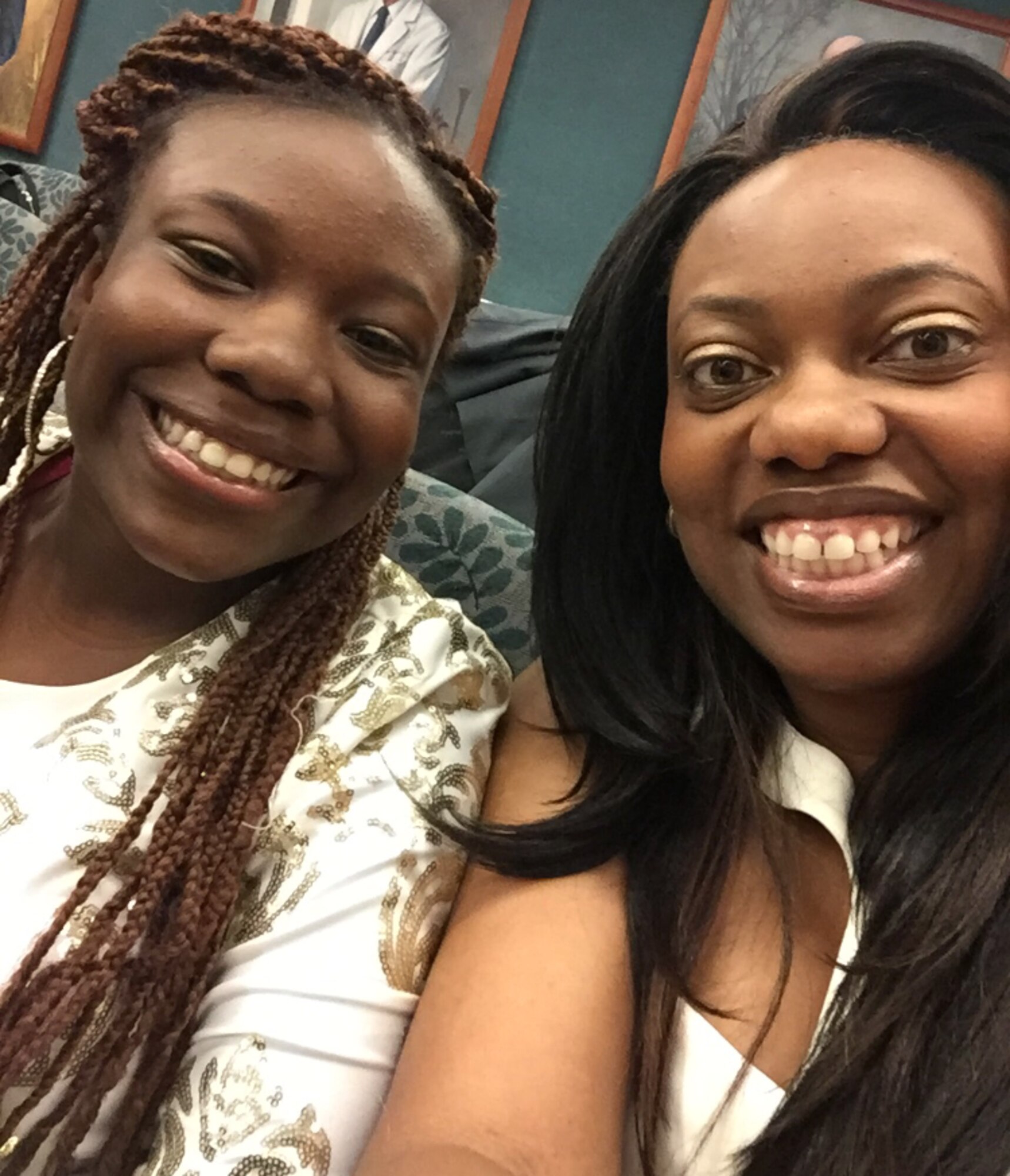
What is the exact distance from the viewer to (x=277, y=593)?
892 millimetres

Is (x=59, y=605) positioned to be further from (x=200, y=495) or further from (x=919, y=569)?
(x=919, y=569)

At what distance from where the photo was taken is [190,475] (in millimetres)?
775

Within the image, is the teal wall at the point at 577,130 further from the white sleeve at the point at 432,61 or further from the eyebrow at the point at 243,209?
the eyebrow at the point at 243,209

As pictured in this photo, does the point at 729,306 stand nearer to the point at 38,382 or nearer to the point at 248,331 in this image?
the point at 248,331

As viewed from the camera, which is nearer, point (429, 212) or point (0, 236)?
point (429, 212)

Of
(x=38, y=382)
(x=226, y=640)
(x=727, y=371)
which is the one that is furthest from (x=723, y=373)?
(x=38, y=382)

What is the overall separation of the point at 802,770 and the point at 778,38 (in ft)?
5.16

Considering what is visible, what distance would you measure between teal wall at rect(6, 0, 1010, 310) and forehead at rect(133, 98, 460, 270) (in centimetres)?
123

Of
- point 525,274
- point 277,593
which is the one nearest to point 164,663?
point 277,593

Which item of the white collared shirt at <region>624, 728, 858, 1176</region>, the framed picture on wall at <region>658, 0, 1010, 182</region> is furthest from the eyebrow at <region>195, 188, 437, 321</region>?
the framed picture on wall at <region>658, 0, 1010, 182</region>

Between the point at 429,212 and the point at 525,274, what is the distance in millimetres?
1245

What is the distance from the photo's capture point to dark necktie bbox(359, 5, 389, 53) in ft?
6.59

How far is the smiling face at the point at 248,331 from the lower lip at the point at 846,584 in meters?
0.33

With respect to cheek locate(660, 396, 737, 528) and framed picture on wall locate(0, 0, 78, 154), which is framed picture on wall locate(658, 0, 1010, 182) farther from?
framed picture on wall locate(0, 0, 78, 154)
